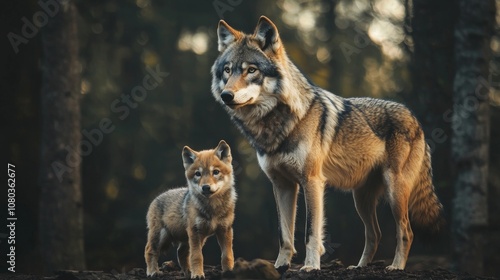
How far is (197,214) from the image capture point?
700 centimetres

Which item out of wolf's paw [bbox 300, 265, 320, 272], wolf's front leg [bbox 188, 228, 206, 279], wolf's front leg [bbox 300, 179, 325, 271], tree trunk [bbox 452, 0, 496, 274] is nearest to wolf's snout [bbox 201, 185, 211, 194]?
wolf's front leg [bbox 188, 228, 206, 279]

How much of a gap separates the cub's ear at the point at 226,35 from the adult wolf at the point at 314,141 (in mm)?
12

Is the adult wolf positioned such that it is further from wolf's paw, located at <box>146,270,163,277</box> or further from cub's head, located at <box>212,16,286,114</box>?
wolf's paw, located at <box>146,270,163,277</box>

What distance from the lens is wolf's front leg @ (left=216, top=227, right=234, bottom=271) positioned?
6.91m

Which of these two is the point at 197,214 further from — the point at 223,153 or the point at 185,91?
the point at 185,91

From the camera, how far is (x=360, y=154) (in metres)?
7.96

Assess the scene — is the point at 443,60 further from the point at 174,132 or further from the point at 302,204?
the point at 174,132

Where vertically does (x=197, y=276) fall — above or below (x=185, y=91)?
below

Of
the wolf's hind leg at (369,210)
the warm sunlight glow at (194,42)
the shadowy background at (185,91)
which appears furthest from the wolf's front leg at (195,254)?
the warm sunlight glow at (194,42)

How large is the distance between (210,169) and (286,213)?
114 cm

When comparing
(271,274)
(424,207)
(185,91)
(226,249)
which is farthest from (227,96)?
(185,91)

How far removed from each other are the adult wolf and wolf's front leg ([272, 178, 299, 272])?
0.01 meters

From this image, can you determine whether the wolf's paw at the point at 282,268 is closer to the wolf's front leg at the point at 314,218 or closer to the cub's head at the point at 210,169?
the wolf's front leg at the point at 314,218

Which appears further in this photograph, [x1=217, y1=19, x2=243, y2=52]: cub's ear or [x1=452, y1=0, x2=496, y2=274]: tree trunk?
[x1=452, y1=0, x2=496, y2=274]: tree trunk
